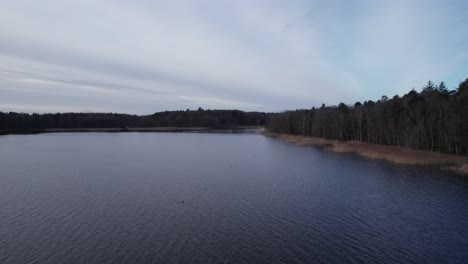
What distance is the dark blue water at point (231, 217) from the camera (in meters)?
13.2

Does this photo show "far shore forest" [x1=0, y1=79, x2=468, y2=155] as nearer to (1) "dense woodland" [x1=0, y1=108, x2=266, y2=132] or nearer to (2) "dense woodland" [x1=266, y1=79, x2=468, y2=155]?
(2) "dense woodland" [x1=266, y1=79, x2=468, y2=155]

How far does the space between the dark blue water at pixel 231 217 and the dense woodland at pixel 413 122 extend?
1275 centimetres

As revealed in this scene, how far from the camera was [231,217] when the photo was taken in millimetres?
17750

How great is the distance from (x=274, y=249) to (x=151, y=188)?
13.5 metres

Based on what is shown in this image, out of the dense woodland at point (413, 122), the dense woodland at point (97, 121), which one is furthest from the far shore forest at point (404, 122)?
the dense woodland at point (97, 121)

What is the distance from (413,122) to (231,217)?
44.3 metres

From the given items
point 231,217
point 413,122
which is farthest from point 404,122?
point 231,217

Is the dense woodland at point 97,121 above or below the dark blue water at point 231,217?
above

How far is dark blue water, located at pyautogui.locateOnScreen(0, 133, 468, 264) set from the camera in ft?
43.3

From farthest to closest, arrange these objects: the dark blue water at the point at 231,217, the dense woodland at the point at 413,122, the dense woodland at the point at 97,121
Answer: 1. the dense woodland at the point at 97,121
2. the dense woodland at the point at 413,122
3. the dark blue water at the point at 231,217

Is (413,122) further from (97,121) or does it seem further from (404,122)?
(97,121)

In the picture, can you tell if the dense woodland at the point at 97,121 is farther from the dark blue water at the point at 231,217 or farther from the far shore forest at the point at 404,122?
the dark blue water at the point at 231,217

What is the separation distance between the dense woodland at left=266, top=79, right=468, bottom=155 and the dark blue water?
12.7 m

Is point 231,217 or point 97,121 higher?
point 97,121
